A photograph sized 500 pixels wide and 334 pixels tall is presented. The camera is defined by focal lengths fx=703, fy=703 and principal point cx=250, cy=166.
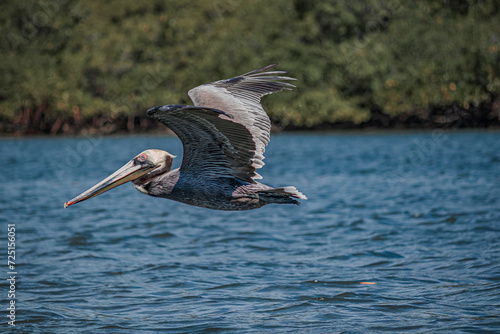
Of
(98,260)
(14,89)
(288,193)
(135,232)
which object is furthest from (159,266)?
(14,89)

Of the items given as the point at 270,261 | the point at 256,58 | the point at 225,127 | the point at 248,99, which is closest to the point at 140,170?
the point at 225,127

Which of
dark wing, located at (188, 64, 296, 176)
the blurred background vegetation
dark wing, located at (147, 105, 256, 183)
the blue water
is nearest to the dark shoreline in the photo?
the blurred background vegetation

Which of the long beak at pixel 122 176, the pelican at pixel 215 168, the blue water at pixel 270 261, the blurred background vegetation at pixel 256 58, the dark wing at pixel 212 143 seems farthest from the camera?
the blurred background vegetation at pixel 256 58

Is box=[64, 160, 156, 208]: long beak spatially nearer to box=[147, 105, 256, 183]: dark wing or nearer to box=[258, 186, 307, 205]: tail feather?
box=[147, 105, 256, 183]: dark wing

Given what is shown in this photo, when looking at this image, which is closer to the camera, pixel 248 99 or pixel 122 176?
pixel 122 176

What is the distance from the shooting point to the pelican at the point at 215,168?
602 centimetres

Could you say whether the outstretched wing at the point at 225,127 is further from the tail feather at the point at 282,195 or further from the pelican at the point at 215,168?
the tail feather at the point at 282,195

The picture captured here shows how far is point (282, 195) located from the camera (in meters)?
6.02

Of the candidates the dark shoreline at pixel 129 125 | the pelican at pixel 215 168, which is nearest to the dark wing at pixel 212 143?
the pelican at pixel 215 168

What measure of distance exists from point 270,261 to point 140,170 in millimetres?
3453

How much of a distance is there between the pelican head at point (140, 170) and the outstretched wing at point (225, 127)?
0.28 meters

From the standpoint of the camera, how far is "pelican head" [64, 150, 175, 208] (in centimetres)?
634

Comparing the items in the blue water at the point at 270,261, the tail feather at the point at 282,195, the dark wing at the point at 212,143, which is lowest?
the blue water at the point at 270,261

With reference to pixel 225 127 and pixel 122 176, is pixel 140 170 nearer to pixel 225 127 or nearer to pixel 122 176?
pixel 122 176
